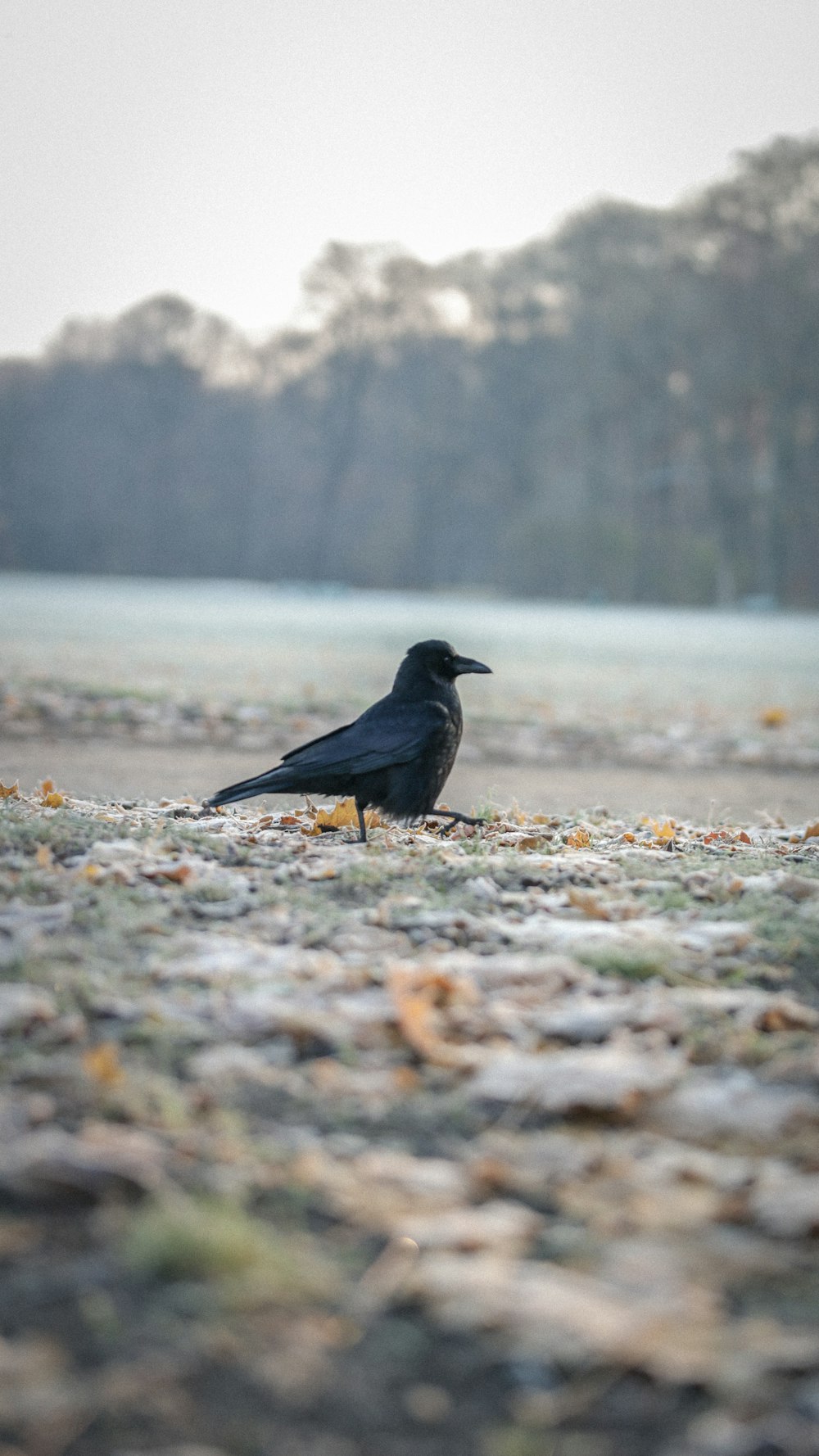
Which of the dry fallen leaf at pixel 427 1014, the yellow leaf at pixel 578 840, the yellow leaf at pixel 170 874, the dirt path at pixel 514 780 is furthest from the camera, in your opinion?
the dirt path at pixel 514 780

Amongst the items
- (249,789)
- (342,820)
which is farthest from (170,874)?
(342,820)

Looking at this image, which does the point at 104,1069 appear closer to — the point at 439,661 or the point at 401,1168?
the point at 401,1168

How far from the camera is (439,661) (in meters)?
4.64

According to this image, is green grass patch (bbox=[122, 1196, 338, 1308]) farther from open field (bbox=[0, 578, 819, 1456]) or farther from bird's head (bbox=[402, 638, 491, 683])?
bird's head (bbox=[402, 638, 491, 683])

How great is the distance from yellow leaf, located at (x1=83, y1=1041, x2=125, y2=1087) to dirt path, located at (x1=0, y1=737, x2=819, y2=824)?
352 cm

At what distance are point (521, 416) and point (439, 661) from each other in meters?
35.3

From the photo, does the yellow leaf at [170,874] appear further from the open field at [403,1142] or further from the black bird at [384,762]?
the black bird at [384,762]

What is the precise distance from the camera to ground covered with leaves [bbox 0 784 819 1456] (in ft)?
4.72

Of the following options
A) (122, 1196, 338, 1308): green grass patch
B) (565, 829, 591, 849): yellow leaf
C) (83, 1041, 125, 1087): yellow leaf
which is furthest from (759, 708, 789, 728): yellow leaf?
(122, 1196, 338, 1308): green grass patch

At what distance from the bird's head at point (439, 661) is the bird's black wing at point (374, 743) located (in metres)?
0.29

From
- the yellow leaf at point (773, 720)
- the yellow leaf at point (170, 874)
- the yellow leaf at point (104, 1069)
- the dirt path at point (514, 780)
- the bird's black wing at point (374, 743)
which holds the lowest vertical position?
the dirt path at point (514, 780)

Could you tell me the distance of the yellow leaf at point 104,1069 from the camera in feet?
6.84

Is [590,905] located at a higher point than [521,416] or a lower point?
lower

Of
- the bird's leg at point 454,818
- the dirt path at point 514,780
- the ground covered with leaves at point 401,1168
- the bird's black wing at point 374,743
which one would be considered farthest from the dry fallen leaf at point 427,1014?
the dirt path at point 514,780
